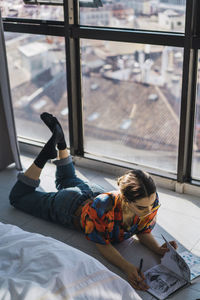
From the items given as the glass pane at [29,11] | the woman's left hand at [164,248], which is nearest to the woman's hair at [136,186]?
the woman's left hand at [164,248]

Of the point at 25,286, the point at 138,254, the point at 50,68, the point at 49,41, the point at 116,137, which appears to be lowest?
the point at 138,254

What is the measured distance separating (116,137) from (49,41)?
86 centimetres

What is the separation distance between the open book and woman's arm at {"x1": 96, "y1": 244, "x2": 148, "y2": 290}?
0.14 feet

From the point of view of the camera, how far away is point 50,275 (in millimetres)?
1577

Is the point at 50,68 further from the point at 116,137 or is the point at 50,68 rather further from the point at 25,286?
the point at 25,286

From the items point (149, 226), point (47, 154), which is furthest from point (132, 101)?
point (149, 226)

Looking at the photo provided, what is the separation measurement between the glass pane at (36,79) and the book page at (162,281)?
1.55 m

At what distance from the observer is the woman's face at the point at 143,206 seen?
2.04 metres

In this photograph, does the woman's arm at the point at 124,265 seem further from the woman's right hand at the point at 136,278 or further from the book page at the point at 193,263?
the book page at the point at 193,263

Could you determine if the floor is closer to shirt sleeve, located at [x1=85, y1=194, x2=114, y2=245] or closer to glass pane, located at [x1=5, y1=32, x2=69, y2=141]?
shirt sleeve, located at [x1=85, y1=194, x2=114, y2=245]

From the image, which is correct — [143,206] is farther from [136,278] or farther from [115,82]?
[115,82]

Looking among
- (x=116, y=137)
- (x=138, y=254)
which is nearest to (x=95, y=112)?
(x=116, y=137)

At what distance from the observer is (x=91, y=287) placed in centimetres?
159

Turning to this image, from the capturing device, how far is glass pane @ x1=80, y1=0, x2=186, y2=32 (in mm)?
2619
